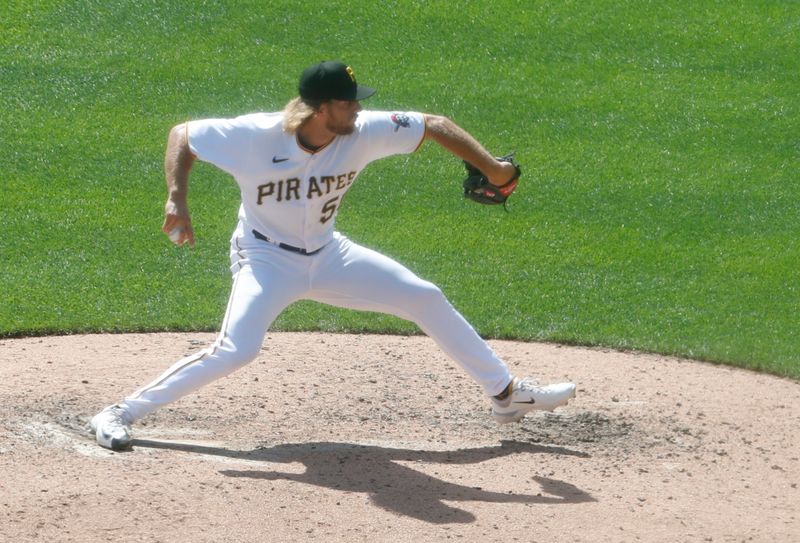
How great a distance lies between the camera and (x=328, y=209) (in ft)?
16.6

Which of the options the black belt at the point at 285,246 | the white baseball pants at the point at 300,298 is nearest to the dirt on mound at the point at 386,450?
the white baseball pants at the point at 300,298

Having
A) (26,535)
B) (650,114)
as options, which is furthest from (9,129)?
(26,535)

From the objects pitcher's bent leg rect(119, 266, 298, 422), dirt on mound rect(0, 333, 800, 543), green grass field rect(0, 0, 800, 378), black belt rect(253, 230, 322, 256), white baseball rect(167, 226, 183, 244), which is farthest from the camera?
green grass field rect(0, 0, 800, 378)

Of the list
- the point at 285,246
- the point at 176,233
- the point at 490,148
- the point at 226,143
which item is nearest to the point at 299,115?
the point at 226,143

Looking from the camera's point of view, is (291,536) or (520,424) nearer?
(291,536)

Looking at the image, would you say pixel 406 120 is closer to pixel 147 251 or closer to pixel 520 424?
pixel 520 424

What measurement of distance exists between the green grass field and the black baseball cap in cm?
270

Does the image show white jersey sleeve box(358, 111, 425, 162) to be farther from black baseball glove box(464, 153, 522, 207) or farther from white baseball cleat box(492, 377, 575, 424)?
white baseball cleat box(492, 377, 575, 424)

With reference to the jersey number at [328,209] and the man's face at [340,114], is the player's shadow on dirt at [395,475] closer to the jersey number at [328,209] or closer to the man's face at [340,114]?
the jersey number at [328,209]

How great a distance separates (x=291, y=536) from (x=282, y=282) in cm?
120

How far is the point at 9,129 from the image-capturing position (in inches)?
388

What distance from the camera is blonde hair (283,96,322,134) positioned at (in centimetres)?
482

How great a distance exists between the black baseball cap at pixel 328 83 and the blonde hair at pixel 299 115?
0.03 metres

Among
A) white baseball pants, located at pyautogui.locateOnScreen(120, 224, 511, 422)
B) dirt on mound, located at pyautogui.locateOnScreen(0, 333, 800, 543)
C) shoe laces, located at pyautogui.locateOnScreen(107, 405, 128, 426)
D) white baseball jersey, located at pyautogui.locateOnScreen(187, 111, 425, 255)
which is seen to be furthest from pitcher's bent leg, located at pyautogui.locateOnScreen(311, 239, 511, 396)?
shoe laces, located at pyautogui.locateOnScreen(107, 405, 128, 426)
